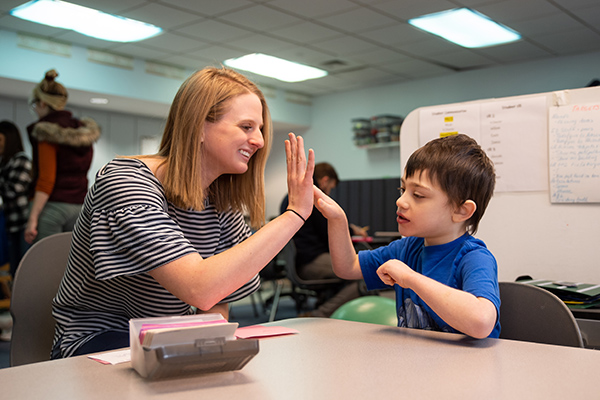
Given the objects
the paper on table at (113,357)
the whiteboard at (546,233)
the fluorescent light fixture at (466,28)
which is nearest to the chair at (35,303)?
the paper on table at (113,357)

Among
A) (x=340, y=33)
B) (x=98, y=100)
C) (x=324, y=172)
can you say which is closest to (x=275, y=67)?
(x=340, y=33)

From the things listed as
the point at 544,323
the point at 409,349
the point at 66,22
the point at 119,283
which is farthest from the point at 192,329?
the point at 66,22

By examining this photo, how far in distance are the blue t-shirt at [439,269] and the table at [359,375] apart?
4.6 inches

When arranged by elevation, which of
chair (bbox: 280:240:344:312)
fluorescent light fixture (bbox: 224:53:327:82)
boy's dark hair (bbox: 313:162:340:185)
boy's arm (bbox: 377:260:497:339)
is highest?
fluorescent light fixture (bbox: 224:53:327:82)

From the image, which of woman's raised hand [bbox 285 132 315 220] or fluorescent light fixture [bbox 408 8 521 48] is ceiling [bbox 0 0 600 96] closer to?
fluorescent light fixture [bbox 408 8 521 48]

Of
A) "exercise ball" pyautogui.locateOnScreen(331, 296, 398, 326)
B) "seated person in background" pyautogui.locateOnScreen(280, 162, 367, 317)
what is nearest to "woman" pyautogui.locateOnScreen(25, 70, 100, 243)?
"seated person in background" pyautogui.locateOnScreen(280, 162, 367, 317)

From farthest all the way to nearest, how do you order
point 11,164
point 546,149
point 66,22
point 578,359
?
point 66,22, point 11,164, point 546,149, point 578,359

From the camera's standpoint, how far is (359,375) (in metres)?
0.73

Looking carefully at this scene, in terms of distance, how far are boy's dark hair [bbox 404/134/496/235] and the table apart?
33cm

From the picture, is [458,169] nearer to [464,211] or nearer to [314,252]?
[464,211]

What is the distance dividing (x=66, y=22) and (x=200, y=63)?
1599mm

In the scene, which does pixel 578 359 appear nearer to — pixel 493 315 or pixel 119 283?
pixel 493 315

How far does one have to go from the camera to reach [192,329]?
71 cm

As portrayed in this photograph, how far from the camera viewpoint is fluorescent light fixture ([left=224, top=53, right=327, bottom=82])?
5.91m
